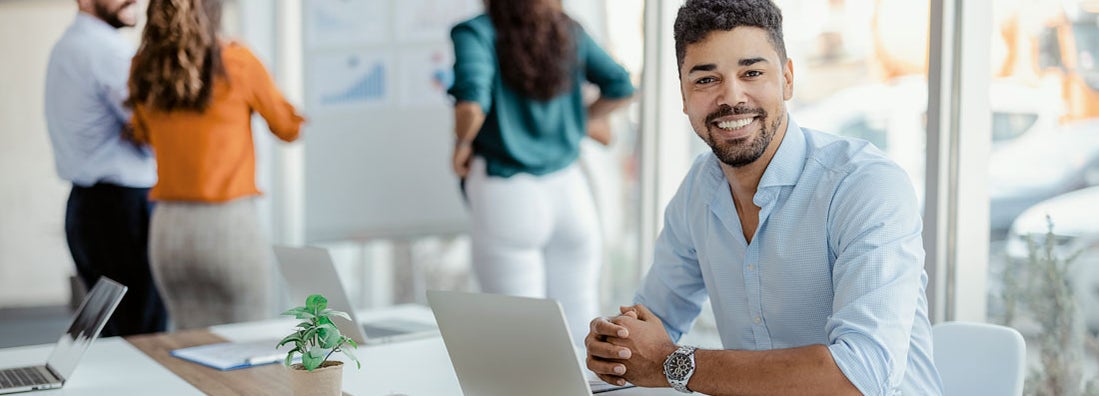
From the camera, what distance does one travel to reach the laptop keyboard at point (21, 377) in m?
2.10

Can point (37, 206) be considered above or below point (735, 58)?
below

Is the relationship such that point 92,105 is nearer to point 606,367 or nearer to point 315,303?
point 315,303

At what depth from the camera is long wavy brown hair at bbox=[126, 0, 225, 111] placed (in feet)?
11.1

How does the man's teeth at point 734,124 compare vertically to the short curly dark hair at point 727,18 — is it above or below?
below

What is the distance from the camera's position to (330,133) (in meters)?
4.42

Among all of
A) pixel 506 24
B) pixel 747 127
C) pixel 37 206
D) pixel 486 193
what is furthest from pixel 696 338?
pixel 37 206

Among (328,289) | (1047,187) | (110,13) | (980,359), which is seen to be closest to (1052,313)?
(1047,187)

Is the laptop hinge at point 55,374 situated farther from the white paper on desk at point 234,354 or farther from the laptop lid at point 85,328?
the white paper on desk at point 234,354

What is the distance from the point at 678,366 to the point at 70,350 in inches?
48.9

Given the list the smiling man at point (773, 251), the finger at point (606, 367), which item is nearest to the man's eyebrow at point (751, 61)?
the smiling man at point (773, 251)

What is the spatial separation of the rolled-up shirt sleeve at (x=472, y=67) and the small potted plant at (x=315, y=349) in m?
1.74

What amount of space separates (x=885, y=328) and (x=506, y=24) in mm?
2090

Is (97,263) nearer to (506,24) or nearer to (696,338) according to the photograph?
(506,24)

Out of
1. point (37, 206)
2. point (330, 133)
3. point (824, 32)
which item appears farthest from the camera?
point (37, 206)
